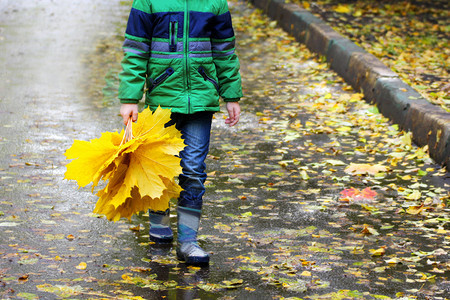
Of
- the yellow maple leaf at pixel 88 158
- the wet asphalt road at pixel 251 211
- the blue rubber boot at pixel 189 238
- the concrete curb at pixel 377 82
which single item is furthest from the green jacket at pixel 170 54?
the concrete curb at pixel 377 82

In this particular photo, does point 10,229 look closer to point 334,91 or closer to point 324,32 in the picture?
point 334,91

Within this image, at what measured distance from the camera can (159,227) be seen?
4.66m

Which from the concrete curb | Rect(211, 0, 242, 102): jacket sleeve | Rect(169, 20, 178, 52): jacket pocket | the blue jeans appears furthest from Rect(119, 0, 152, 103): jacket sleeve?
the concrete curb

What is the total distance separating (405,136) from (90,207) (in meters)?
3.17

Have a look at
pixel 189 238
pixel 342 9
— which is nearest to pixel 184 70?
pixel 189 238

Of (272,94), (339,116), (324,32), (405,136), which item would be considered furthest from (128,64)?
(324,32)

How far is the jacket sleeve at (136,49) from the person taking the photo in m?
4.24

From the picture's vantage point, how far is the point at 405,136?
276 inches

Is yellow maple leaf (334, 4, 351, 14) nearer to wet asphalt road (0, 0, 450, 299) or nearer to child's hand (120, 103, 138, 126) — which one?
wet asphalt road (0, 0, 450, 299)

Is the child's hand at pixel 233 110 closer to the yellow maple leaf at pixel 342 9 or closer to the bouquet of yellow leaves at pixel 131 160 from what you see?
the bouquet of yellow leaves at pixel 131 160

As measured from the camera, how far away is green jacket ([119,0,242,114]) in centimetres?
425

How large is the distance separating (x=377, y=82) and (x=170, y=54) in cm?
457

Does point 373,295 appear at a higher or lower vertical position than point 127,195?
lower

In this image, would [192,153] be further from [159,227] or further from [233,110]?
[159,227]
